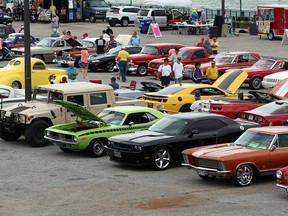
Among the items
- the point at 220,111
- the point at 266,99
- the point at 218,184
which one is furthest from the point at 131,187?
the point at 266,99

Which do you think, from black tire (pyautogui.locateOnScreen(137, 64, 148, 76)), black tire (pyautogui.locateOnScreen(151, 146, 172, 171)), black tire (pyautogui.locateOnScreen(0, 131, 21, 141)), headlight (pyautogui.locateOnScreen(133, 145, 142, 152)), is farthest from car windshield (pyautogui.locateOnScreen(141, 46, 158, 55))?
headlight (pyautogui.locateOnScreen(133, 145, 142, 152))

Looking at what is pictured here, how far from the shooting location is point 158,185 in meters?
19.6

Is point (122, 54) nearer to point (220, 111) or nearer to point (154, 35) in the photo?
point (220, 111)

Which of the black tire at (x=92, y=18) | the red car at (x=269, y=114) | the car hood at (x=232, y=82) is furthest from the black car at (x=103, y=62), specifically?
the black tire at (x=92, y=18)

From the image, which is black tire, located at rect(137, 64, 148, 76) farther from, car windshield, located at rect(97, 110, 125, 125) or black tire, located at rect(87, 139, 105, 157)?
black tire, located at rect(87, 139, 105, 157)

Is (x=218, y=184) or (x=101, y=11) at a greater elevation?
(x=101, y=11)

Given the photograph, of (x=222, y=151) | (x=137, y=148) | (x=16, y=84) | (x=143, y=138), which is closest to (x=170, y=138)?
(x=143, y=138)

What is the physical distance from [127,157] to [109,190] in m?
2.40

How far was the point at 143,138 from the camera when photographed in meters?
21.6

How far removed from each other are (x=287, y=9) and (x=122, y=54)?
20.1 m

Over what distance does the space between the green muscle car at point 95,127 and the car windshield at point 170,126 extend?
110cm

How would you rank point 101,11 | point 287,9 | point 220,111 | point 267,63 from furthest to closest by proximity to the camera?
1. point 101,11
2. point 287,9
3. point 267,63
4. point 220,111

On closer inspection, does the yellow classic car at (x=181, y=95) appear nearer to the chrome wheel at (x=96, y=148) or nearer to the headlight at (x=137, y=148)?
the chrome wheel at (x=96, y=148)

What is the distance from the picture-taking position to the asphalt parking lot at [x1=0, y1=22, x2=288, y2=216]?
17125 millimetres
